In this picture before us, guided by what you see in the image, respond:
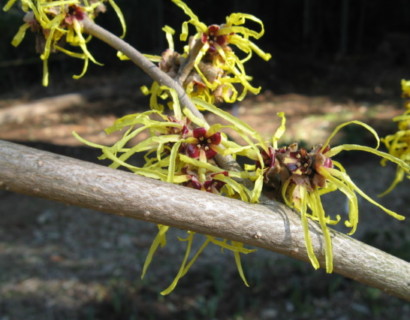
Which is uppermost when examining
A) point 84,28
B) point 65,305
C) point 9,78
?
point 84,28

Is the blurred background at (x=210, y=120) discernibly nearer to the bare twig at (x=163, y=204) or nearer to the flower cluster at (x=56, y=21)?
the flower cluster at (x=56, y=21)

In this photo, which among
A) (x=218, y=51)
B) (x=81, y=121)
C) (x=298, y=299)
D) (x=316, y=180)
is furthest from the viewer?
(x=81, y=121)

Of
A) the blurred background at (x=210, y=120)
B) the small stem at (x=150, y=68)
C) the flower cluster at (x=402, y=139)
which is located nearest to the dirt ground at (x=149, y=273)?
the blurred background at (x=210, y=120)

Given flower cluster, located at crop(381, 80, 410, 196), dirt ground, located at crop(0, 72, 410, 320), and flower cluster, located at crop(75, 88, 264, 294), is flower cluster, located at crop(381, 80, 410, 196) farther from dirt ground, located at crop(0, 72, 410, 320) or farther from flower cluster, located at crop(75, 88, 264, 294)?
dirt ground, located at crop(0, 72, 410, 320)

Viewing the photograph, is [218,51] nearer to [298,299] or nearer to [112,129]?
[112,129]

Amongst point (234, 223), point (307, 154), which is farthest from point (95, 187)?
point (307, 154)

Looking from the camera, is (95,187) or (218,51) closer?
(95,187)
